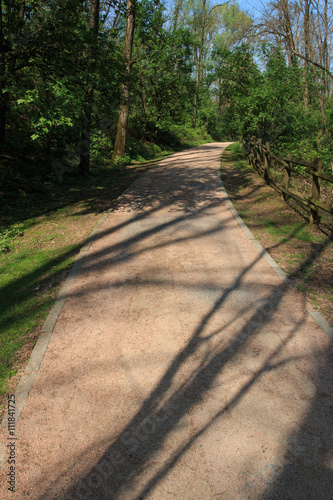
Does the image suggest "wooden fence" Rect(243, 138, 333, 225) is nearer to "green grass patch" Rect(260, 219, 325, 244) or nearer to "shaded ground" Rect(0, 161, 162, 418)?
"green grass patch" Rect(260, 219, 325, 244)

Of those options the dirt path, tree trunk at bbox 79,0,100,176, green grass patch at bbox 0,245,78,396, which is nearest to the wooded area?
tree trunk at bbox 79,0,100,176

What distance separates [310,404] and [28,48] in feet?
27.2

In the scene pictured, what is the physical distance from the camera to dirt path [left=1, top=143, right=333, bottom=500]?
238cm

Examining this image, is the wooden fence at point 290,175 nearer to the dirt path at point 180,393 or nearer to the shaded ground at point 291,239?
the shaded ground at point 291,239

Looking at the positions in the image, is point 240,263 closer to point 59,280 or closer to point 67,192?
point 59,280

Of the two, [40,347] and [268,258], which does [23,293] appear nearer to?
[40,347]

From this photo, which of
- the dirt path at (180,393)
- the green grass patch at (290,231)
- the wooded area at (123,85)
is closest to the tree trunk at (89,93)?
the wooded area at (123,85)

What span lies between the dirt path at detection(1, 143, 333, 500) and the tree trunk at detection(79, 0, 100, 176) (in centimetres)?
479

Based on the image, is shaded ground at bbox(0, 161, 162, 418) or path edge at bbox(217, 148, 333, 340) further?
path edge at bbox(217, 148, 333, 340)

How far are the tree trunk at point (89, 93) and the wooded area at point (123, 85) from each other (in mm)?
33

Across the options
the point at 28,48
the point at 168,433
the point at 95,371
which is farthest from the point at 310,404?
the point at 28,48

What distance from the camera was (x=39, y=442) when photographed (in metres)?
2.66

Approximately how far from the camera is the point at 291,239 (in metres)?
6.71

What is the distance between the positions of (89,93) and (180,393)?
8304mm
